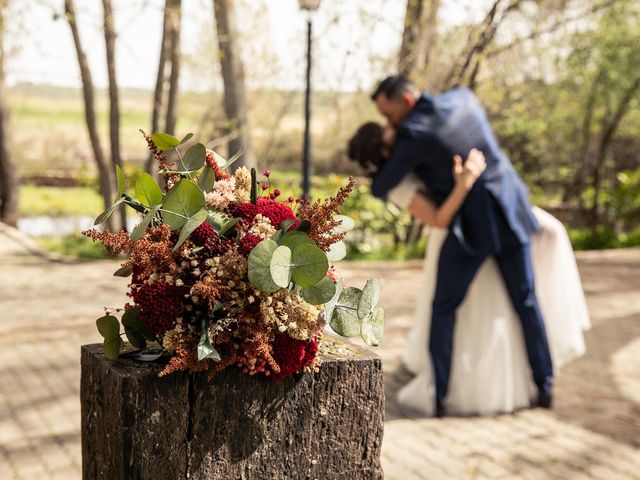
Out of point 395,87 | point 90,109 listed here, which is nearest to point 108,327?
point 395,87

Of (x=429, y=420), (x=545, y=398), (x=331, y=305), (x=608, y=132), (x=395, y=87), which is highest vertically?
(x=608, y=132)

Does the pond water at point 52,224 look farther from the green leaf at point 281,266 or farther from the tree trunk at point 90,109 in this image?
the green leaf at point 281,266

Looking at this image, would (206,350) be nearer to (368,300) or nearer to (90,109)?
(368,300)

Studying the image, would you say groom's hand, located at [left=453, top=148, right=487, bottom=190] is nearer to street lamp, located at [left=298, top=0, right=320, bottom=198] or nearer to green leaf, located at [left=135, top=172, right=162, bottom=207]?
green leaf, located at [left=135, top=172, right=162, bottom=207]

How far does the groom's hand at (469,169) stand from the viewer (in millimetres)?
5211

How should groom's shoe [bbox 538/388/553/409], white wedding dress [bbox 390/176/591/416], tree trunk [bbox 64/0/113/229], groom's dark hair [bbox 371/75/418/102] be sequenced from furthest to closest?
tree trunk [bbox 64/0/113/229] < groom's shoe [bbox 538/388/553/409] < white wedding dress [bbox 390/176/591/416] < groom's dark hair [bbox 371/75/418/102]

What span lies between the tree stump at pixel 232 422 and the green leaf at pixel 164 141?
1.80 feet

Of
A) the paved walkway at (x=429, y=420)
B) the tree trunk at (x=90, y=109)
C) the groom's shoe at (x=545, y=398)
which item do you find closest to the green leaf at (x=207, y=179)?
the paved walkway at (x=429, y=420)

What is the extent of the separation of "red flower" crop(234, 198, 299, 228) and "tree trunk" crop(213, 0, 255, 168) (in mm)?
9722

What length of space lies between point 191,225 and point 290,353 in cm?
41

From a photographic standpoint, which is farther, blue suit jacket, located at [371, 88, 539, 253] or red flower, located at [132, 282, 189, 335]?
blue suit jacket, located at [371, 88, 539, 253]

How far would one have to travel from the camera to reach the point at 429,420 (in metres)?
5.48

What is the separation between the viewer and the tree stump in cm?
204

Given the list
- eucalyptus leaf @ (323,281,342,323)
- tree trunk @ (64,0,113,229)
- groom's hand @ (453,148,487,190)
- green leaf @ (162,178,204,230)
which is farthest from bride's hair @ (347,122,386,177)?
tree trunk @ (64,0,113,229)
